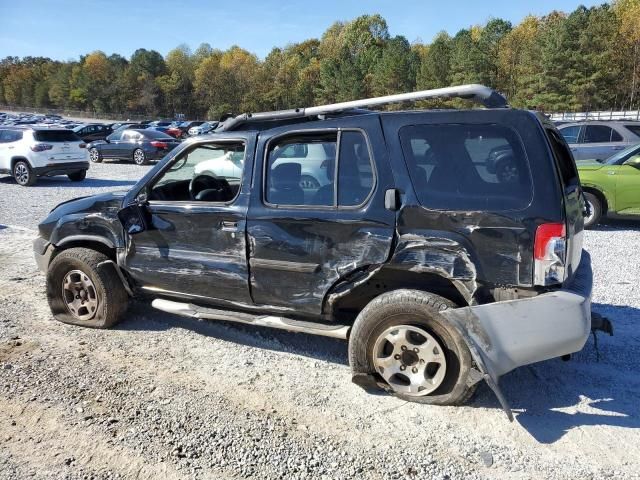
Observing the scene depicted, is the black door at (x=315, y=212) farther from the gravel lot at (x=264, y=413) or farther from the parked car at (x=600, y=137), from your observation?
the parked car at (x=600, y=137)

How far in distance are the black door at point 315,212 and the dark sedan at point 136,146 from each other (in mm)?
18332

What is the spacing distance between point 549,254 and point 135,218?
10.2ft

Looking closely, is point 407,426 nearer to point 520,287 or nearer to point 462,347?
point 462,347

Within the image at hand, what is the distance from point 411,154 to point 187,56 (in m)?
139

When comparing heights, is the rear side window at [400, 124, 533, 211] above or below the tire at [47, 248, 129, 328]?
above

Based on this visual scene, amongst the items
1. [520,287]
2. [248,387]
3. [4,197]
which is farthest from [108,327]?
[4,197]

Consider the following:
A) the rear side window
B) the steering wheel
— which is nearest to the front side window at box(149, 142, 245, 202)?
the steering wheel

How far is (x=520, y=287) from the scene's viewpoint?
325 centimetres

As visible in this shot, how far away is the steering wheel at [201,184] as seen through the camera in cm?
475

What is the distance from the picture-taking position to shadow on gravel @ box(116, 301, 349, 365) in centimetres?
441

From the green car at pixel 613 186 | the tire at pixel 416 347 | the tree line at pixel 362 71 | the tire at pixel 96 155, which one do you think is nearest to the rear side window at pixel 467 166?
the tire at pixel 416 347

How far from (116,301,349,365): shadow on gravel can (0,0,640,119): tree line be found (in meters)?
28.6

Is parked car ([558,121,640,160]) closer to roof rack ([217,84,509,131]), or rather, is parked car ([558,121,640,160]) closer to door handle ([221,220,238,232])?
roof rack ([217,84,509,131])

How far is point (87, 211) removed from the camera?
15.4 ft
